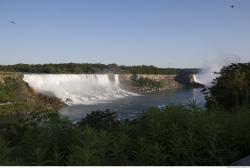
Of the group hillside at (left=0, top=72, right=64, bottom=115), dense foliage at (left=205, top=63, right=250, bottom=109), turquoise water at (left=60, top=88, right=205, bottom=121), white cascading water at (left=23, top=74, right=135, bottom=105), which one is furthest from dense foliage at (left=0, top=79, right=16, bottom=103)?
dense foliage at (left=205, top=63, right=250, bottom=109)

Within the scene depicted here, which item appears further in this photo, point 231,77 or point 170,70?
point 170,70

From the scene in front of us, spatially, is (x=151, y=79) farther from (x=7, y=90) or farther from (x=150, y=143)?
(x=150, y=143)

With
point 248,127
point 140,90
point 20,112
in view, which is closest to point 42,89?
point 20,112

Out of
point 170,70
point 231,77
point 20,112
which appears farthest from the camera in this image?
point 170,70

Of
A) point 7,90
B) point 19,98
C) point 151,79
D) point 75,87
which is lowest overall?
point 19,98

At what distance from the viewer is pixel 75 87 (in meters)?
80.8

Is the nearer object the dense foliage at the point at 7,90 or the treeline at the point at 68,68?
the dense foliage at the point at 7,90

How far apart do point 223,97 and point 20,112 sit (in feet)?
126

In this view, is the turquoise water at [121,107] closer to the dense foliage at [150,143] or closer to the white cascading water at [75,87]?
the white cascading water at [75,87]

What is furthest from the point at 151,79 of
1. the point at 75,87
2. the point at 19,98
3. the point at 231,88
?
the point at 231,88

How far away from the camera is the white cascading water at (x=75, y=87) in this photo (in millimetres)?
73500

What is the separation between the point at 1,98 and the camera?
65.9 meters

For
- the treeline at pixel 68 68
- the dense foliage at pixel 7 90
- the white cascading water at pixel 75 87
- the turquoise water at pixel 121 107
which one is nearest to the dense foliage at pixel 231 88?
the turquoise water at pixel 121 107

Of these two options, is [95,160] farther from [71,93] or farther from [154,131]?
[71,93]
